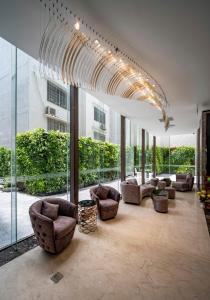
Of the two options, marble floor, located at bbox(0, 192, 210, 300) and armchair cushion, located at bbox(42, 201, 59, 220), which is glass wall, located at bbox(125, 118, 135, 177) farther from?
armchair cushion, located at bbox(42, 201, 59, 220)

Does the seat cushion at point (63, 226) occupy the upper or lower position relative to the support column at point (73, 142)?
lower

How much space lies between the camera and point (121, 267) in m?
2.58

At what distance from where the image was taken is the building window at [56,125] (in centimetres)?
384

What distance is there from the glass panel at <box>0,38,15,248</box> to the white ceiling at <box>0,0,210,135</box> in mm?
697

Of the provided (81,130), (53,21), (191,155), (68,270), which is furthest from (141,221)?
(191,155)

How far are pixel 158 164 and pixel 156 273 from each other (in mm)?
11496

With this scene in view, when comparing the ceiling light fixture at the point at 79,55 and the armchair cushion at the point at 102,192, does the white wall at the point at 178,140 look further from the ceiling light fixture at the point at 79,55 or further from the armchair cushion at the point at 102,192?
the ceiling light fixture at the point at 79,55

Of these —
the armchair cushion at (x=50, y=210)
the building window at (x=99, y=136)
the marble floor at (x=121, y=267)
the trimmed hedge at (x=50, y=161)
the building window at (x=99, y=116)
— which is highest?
the building window at (x=99, y=116)

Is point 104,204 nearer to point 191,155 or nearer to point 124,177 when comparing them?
point 124,177

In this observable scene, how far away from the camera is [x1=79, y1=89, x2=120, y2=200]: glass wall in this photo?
4758 millimetres

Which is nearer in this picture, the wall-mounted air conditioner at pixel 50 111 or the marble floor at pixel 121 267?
the marble floor at pixel 121 267

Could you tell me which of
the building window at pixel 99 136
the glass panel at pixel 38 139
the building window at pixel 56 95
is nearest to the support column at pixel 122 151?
the building window at pixel 99 136

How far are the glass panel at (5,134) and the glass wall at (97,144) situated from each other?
182 cm

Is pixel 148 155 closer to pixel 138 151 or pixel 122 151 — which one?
pixel 138 151
